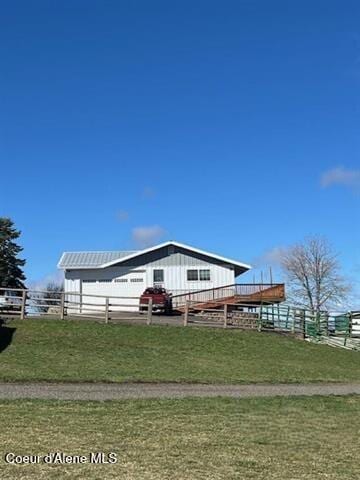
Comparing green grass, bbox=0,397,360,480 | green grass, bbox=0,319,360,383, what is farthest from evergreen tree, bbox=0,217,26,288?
green grass, bbox=0,397,360,480

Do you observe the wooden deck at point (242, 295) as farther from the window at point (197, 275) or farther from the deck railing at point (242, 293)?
the window at point (197, 275)

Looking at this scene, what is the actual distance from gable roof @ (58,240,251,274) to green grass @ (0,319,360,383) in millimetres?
15505

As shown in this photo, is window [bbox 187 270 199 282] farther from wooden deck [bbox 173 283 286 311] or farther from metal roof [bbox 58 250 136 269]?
metal roof [bbox 58 250 136 269]

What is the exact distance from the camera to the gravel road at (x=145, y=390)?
12016mm

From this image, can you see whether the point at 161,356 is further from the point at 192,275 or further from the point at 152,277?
the point at 192,275

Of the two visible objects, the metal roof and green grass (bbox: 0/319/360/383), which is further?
the metal roof

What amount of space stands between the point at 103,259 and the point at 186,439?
3965 cm

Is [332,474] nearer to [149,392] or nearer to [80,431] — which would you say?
[80,431]

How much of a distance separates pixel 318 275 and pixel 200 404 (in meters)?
55.4

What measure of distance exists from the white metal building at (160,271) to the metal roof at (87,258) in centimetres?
38

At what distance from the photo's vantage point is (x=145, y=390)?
44.1 ft

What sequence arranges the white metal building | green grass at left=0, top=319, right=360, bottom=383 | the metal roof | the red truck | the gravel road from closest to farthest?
the gravel road, green grass at left=0, top=319, right=360, bottom=383, the red truck, the white metal building, the metal roof

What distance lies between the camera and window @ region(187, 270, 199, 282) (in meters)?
43.6

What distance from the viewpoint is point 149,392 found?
13.1m
